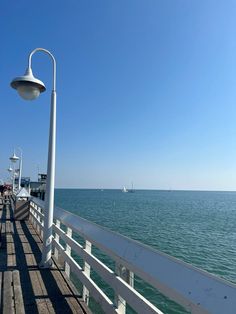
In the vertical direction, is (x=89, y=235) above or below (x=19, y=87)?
below

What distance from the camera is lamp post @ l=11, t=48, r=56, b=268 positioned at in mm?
5375

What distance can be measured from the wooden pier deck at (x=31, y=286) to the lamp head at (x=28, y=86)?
9.65 feet

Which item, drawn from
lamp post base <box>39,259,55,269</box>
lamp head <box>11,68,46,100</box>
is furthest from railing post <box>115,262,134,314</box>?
lamp head <box>11,68,46,100</box>

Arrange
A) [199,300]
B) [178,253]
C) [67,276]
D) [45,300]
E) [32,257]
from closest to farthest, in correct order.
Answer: [199,300] < [45,300] < [67,276] < [32,257] < [178,253]

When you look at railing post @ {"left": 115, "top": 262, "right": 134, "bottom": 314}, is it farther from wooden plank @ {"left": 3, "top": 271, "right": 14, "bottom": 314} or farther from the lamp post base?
the lamp post base

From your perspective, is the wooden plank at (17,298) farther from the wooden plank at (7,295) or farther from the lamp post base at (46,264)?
the lamp post base at (46,264)

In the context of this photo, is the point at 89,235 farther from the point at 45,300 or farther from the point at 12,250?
the point at 12,250

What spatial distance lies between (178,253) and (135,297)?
620 inches

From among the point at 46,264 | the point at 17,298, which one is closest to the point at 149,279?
the point at 17,298

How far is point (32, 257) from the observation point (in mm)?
6258

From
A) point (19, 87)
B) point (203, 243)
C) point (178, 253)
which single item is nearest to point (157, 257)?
point (19, 87)

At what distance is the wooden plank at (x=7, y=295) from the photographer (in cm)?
341

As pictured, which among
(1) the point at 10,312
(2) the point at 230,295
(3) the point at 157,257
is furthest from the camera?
(1) the point at 10,312

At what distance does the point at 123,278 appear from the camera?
3.29m
